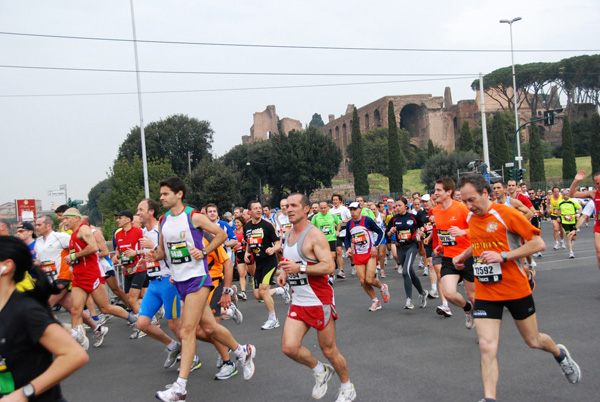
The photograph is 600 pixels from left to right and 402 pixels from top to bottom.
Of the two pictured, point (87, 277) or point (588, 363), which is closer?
point (588, 363)

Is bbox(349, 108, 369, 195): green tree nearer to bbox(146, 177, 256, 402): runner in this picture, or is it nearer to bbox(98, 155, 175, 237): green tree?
bbox(98, 155, 175, 237): green tree

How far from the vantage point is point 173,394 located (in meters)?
4.89

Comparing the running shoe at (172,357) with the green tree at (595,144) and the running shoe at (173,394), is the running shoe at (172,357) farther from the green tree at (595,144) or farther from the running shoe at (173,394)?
the green tree at (595,144)

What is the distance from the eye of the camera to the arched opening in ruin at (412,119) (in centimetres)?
9256

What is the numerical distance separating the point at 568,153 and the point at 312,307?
67.1 meters

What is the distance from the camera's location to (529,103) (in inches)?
3469

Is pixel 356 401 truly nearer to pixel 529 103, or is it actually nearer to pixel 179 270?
pixel 179 270

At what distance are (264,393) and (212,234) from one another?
1.73 meters

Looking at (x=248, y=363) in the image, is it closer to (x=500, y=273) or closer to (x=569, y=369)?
(x=500, y=273)

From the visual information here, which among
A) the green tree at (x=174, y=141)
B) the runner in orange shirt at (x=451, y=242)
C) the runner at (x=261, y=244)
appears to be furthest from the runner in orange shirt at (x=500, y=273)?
the green tree at (x=174, y=141)

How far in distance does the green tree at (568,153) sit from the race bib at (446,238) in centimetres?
6229

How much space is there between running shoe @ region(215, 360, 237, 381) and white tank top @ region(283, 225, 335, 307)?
171 centimetres

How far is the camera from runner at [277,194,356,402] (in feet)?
15.9

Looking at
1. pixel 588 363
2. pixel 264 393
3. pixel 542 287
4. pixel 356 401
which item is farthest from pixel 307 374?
pixel 542 287
